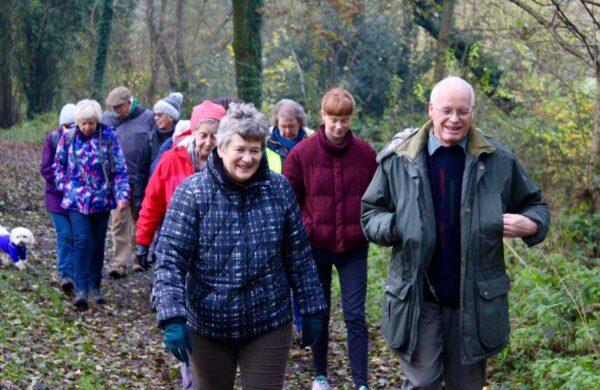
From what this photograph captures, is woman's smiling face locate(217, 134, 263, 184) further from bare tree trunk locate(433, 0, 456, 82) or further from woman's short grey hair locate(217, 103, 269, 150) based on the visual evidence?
bare tree trunk locate(433, 0, 456, 82)

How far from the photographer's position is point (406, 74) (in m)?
24.8

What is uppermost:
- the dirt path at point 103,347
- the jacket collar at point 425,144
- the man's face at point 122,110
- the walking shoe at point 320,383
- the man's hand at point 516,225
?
the man's face at point 122,110

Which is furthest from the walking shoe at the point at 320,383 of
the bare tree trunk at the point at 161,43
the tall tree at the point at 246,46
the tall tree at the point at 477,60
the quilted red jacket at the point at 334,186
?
the bare tree trunk at the point at 161,43

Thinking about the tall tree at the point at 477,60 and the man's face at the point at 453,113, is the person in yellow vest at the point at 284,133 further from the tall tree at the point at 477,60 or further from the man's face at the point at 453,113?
the tall tree at the point at 477,60

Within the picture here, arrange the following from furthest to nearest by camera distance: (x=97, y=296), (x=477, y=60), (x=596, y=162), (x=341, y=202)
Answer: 1. (x=477, y=60)
2. (x=97, y=296)
3. (x=596, y=162)
4. (x=341, y=202)

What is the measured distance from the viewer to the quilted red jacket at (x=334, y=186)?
7.42m

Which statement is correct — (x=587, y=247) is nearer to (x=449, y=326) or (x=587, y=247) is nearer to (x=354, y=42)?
(x=449, y=326)

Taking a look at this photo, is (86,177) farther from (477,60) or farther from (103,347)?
(477,60)

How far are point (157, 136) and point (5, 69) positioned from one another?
25.9 metres

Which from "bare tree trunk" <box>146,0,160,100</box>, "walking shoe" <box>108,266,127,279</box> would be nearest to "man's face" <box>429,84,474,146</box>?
"walking shoe" <box>108,266,127,279</box>

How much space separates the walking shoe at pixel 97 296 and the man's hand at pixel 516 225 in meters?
6.96

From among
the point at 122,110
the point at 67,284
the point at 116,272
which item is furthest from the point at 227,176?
the point at 116,272

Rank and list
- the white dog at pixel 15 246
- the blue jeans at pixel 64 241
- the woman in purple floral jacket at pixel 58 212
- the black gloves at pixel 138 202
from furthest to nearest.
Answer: the black gloves at pixel 138 202
the white dog at pixel 15 246
the blue jeans at pixel 64 241
the woman in purple floral jacket at pixel 58 212

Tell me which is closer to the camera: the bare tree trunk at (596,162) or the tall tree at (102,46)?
the bare tree trunk at (596,162)
